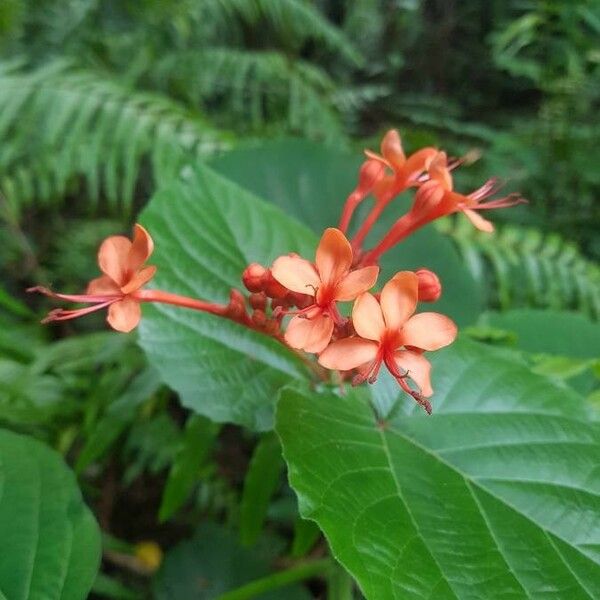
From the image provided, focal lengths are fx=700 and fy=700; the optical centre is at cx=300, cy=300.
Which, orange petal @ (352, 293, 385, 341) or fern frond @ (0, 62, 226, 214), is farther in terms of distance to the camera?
fern frond @ (0, 62, 226, 214)

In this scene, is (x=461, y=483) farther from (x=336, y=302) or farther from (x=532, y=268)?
(x=532, y=268)

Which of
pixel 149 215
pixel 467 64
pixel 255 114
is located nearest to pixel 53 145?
pixel 255 114

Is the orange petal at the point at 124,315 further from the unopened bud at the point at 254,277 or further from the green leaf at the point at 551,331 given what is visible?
the green leaf at the point at 551,331

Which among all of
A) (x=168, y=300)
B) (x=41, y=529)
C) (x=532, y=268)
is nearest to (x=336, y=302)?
(x=168, y=300)

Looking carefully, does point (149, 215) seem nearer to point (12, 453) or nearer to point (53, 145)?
point (12, 453)

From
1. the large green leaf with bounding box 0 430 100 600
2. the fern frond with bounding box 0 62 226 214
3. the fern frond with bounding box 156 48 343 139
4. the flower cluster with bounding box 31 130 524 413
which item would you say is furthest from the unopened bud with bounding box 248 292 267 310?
the fern frond with bounding box 156 48 343 139

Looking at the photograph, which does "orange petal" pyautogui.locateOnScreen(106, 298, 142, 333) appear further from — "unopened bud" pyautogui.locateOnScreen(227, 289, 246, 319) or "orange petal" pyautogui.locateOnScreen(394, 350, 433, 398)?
"orange petal" pyautogui.locateOnScreen(394, 350, 433, 398)
